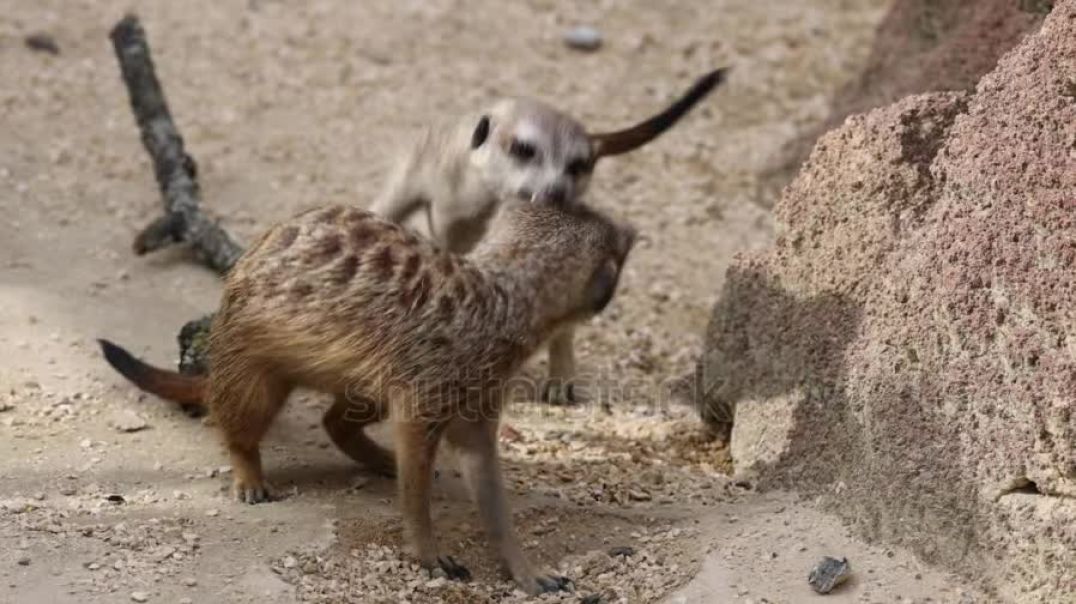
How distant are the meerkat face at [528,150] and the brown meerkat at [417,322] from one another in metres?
0.61

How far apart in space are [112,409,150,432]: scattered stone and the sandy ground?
0.02 meters

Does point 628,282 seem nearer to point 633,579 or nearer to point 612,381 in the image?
point 612,381

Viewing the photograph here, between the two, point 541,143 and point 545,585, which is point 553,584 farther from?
point 541,143

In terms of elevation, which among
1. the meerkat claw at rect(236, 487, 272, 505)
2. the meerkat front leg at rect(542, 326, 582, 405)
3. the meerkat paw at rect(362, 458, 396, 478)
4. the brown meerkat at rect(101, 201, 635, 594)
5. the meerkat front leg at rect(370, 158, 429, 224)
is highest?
the meerkat front leg at rect(370, 158, 429, 224)

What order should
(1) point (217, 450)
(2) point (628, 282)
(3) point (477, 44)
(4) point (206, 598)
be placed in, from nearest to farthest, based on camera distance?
(4) point (206, 598) → (1) point (217, 450) → (2) point (628, 282) → (3) point (477, 44)

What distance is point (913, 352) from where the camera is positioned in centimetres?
273

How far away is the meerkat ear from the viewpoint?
382cm

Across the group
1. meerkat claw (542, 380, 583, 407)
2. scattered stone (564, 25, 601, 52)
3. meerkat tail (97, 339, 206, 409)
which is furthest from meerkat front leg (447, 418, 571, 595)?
scattered stone (564, 25, 601, 52)

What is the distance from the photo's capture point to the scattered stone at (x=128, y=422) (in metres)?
3.30

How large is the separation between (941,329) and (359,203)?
260cm

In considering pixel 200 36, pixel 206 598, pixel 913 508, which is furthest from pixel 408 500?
pixel 200 36

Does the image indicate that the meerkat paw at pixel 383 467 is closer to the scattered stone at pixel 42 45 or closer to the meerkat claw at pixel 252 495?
the meerkat claw at pixel 252 495

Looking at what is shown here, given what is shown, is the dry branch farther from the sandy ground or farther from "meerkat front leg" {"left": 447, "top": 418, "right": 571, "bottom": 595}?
"meerkat front leg" {"left": 447, "top": 418, "right": 571, "bottom": 595}

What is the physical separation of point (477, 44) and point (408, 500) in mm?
3557
